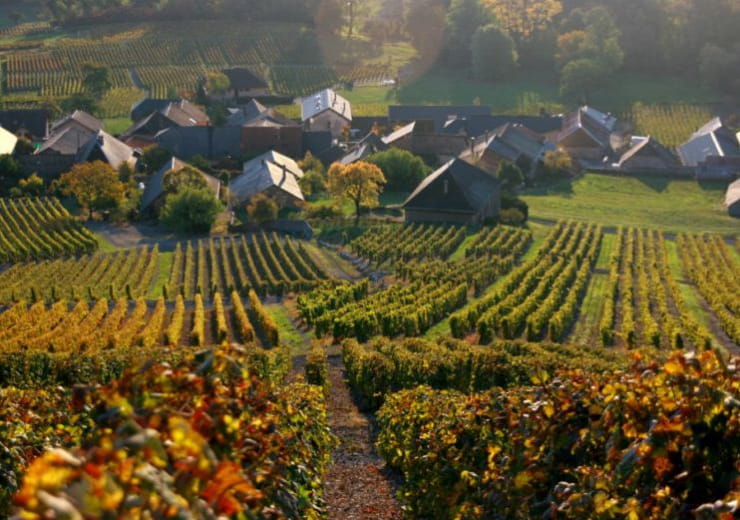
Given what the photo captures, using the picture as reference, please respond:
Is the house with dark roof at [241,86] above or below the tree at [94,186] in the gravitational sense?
above

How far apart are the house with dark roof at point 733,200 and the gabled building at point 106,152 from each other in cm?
3873

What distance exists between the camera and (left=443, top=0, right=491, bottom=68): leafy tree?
108688 mm

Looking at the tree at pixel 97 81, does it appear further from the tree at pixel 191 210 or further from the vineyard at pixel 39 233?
the tree at pixel 191 210

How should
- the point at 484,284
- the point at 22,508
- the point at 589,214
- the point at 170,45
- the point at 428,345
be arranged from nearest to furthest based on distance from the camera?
the point at 22,508 → the point at 428,345 → the point at 484,284 → the point at 589,214 → the point at 170,45

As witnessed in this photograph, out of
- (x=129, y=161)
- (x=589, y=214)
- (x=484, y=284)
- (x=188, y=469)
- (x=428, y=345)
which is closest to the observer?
(x=188, y=469)

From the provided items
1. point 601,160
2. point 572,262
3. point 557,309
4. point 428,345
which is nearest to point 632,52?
point 601,160

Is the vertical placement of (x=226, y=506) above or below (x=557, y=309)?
above

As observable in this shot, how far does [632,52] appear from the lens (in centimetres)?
10438

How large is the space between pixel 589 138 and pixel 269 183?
2965cm

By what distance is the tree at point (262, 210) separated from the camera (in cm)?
5450

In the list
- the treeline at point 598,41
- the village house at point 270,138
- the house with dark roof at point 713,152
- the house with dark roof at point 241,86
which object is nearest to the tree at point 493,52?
the treeline at point 598,41

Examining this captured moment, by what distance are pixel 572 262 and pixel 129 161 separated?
120 feet

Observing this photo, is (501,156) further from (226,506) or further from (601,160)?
(226,506)

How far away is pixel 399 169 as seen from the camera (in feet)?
210
